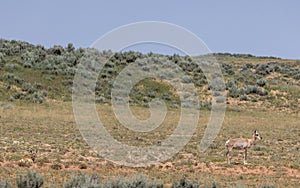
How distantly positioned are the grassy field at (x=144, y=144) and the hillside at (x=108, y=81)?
16.8ft

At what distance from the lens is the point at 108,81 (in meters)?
47.2

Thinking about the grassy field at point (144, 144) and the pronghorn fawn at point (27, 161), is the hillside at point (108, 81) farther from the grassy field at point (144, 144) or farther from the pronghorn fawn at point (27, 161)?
the pronghorn fawn at point (27, 161)

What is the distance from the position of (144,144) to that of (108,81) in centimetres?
2378

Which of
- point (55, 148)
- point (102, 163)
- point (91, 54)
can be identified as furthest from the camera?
point (91, 54)

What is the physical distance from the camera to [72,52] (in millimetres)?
57781

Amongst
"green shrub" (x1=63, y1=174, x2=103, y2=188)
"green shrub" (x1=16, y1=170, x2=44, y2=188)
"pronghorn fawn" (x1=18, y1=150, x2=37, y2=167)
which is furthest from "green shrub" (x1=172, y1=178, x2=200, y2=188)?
"pronghorn fawn" (x1=18, y1=150, x2=37, y2=167)

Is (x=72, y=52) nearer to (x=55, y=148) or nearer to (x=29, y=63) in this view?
(x=29, y=63)

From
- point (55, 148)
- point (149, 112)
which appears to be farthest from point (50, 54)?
point (55, 148)

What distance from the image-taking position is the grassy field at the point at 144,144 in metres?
16.7

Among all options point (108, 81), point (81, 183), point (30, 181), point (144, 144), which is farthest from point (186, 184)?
point (108, 81)

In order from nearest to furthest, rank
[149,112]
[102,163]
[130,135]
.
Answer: [102,163] → [130,135] → [149,112]

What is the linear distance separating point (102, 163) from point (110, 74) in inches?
1242

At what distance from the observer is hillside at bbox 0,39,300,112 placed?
41059 millimetres

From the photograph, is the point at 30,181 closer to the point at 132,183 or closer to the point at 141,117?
the point at 132,183
